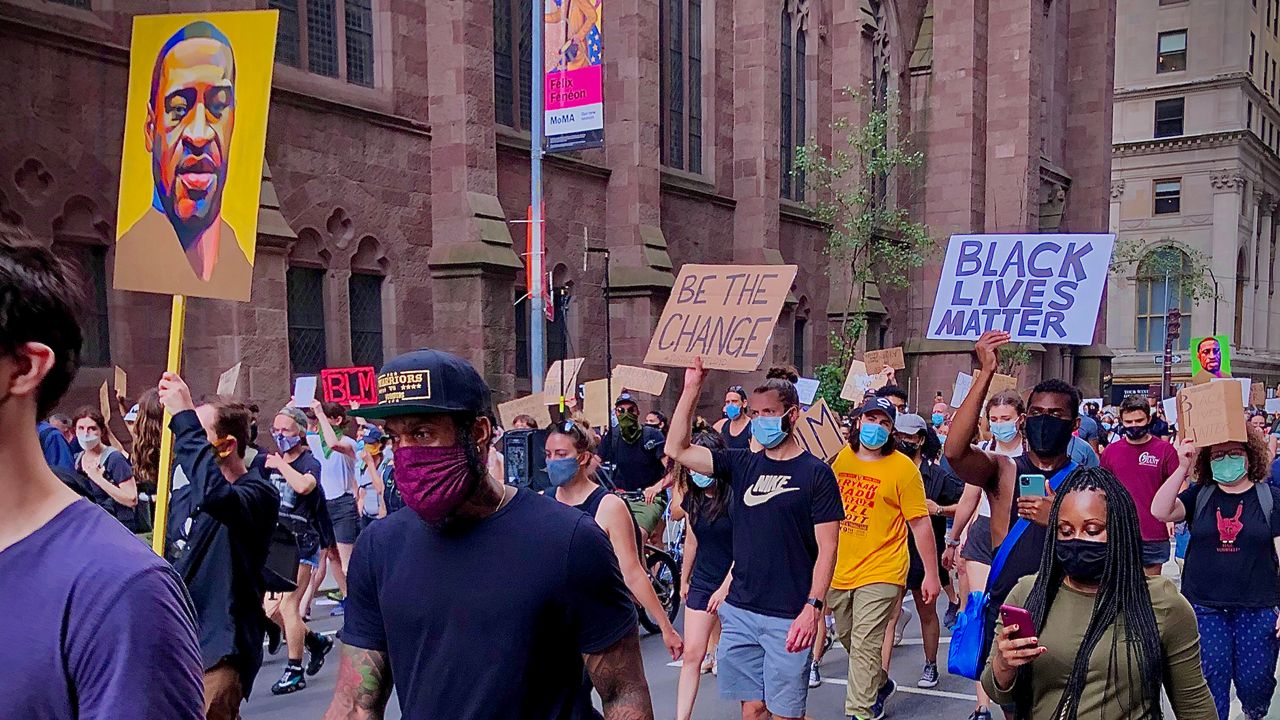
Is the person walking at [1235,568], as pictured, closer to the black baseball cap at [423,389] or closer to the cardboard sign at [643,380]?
the black baseball cap at [423,389]

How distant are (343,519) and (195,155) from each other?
6.15m

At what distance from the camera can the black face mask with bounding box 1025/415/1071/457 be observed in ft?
15.2

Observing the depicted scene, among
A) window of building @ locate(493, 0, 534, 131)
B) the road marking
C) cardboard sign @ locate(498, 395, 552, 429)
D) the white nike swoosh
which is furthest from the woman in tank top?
window of building @ locate(493, 0, 534, 131)

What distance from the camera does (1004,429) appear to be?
571 cm

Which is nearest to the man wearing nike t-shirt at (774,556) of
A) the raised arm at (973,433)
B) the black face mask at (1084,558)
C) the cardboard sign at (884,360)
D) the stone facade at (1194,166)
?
the raised arm at (973,433)

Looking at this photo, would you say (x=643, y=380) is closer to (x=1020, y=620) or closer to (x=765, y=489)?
(x=765, y=489)

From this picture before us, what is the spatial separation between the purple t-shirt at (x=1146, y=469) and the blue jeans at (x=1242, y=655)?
1961mm

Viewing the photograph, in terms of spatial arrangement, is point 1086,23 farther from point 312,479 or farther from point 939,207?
point 312,479

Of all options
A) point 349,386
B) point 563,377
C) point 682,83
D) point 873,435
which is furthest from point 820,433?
point 682,83

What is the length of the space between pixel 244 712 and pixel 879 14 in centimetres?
2885

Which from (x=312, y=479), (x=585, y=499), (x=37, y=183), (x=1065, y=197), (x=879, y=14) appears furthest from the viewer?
(x=1065, y=197)

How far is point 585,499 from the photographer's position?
5445 mm

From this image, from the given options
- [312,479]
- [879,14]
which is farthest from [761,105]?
[312,479]

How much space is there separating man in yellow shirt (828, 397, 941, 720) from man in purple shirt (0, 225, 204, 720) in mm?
5427
